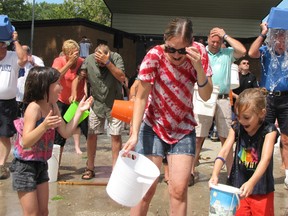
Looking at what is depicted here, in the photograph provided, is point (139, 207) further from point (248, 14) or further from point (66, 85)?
point (248, 14)

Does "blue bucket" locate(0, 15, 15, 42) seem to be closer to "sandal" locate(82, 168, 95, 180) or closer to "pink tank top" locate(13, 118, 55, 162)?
"sandal" locate(82, 168, 95, 180)

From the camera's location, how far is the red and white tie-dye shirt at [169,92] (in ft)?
11.1

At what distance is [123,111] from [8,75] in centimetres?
178

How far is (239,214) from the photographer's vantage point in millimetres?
3305

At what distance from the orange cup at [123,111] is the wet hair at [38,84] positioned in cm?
183

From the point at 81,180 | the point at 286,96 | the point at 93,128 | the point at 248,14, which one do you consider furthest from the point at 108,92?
the point at 248,14

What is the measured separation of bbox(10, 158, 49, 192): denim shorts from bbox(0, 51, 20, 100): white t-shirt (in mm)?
2637

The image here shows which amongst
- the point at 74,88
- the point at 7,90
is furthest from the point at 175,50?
the point at 7,90

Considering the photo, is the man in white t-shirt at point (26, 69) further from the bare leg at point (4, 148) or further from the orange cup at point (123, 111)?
the orange cup at point (123, 111)

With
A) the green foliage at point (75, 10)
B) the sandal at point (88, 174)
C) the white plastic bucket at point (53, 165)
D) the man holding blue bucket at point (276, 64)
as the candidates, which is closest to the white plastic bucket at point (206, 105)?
the man holding blue bucket at point (276, 64)

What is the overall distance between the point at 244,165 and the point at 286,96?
2403mm

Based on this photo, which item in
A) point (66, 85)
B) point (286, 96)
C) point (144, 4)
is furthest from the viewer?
point (144, 4)

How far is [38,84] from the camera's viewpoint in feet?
11.0

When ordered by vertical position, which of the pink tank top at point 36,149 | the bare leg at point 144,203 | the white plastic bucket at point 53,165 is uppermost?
the pink tank top at point 36,149
